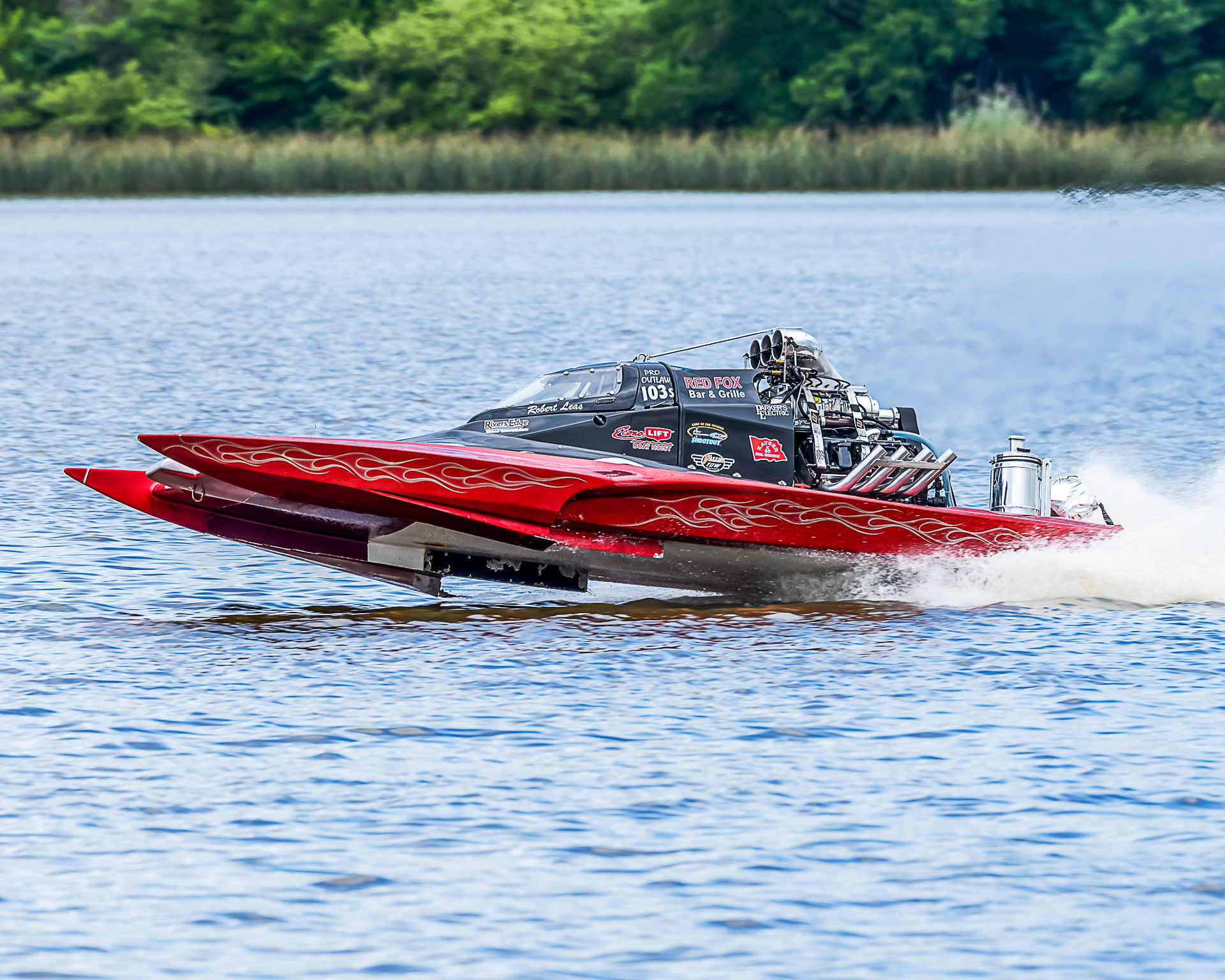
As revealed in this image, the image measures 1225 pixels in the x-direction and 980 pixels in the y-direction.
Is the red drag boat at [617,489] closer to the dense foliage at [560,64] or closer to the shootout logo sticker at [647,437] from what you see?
the shootout logo sticker at [647,437]

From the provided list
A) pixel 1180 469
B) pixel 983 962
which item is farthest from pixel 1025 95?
pixel 983 962

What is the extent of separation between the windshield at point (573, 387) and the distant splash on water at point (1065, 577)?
7.47ft

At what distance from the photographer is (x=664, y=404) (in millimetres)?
13055

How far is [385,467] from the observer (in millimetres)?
12336

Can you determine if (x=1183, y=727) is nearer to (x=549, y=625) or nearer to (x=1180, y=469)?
(x=549, y=625)

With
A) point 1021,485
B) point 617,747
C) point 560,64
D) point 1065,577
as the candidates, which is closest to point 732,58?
point 560,64

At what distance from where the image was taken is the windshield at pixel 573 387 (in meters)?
13.1

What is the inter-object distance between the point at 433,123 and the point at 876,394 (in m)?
61.9

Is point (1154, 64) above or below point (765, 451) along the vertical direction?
above

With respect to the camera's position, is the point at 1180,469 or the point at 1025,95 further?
the point at 1025,95

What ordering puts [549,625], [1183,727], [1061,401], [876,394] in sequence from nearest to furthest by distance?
[1183,727], [549,625], [876,394], [1061,401]

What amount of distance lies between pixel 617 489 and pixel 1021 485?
326cm

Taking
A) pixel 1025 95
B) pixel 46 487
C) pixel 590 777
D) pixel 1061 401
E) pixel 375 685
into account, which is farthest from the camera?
pixel 1025 95

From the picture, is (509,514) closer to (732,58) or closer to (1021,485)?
(1021,485)
